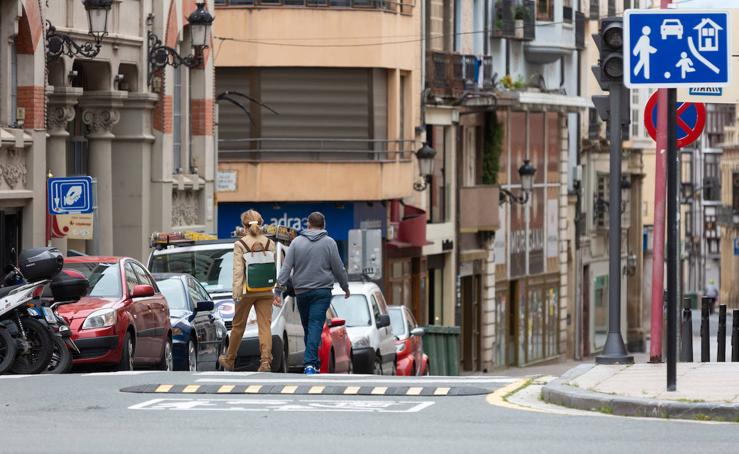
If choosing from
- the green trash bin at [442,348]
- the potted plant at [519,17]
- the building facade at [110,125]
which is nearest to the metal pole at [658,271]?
the building facade at [110,125]

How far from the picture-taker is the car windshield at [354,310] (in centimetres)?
3103

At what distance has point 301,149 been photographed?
148 ft

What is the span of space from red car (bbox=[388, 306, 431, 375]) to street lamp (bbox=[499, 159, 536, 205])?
1944cm

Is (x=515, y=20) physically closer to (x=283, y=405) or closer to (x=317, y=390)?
(x=317, y=390)

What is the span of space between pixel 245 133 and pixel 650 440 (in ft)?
104

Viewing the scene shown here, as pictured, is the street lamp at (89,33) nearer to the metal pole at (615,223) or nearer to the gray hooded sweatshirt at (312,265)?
the gray hooded sweatshirt at (312,265)

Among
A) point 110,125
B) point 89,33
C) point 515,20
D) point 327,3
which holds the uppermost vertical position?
point 515,20

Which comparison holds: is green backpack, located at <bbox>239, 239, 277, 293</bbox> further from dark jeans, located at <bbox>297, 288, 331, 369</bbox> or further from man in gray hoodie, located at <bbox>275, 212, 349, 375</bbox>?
dark jeans, located at <bbox>297, 288, 331, 369</bbox>

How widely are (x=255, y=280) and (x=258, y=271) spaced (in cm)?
10

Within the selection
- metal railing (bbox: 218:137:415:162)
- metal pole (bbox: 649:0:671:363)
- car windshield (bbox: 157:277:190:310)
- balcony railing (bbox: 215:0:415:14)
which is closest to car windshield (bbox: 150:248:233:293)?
car windshield (bbox: 157:277:190:310)

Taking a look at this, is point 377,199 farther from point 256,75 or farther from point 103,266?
point 103,266

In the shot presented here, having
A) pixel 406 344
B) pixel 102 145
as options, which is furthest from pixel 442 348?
pixel 102 145

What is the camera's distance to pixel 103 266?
23.2m

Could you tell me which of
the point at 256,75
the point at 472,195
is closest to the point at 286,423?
the point at 256,75
